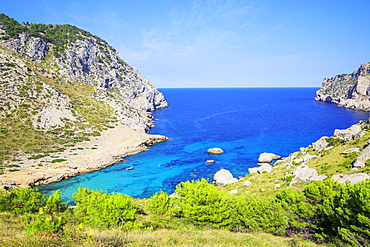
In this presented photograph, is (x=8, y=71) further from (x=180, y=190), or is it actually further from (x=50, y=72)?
(x=180, y=190)

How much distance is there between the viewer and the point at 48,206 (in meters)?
21.1

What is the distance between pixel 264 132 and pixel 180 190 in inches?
3084

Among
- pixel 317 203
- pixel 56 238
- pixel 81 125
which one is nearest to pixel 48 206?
pixel 56 238

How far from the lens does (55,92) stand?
85375 mm

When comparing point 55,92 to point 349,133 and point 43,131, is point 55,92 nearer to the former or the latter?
point 43,131

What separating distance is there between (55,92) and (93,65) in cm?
5386

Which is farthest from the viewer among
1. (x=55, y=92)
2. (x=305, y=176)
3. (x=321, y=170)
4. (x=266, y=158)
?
(x=55, y=92)

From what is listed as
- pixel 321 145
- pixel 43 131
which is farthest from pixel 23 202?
pixel 321 145

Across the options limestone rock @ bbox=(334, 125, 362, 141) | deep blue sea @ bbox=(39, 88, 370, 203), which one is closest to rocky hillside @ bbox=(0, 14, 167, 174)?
deep blue sea @ bbox=(39, 88, 370, 203)

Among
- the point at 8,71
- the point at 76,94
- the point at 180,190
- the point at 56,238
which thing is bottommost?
the point at 180,190

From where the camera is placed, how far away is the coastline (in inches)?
1789

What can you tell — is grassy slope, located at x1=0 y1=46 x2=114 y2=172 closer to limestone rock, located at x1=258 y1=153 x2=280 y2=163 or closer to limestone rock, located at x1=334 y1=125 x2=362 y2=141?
limestone rock, located at x1=258 y1=153 x2=280 y2=163

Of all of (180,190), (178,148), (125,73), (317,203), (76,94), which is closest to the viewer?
(317,203)

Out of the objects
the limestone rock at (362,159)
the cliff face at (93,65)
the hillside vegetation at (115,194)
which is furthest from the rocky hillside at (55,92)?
the limestone rock at (362,159)
